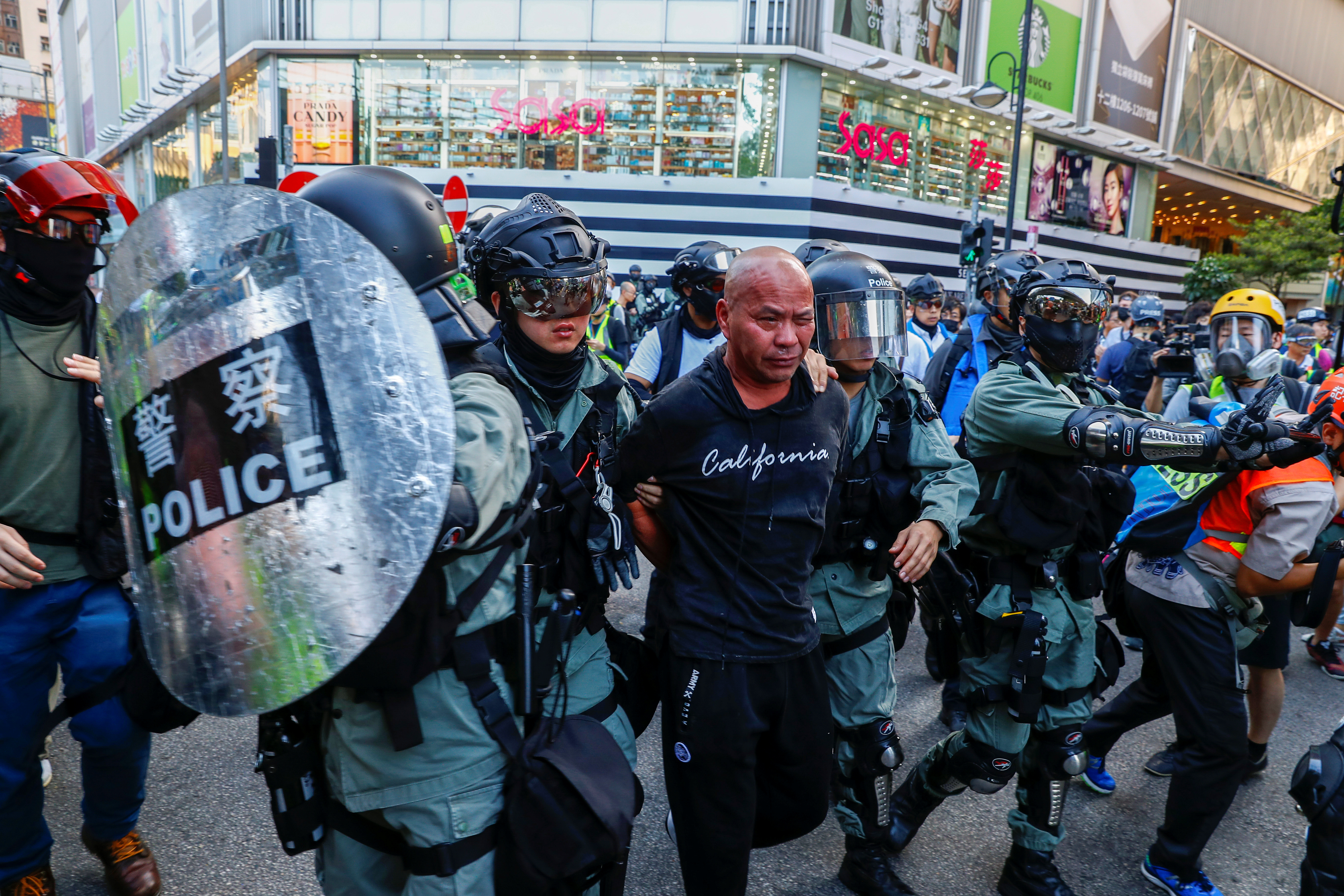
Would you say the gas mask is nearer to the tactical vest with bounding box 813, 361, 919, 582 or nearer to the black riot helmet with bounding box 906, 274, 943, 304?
the tactical vest with bounding box 813, 361, 919, 582

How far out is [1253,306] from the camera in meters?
3.48

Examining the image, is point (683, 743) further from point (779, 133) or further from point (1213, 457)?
point (779, 133)

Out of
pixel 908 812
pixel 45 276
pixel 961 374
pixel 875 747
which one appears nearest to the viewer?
pixel 45 276

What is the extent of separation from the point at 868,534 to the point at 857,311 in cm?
74

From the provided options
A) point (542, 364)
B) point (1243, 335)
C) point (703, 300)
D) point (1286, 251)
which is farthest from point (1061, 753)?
point (1286, 251)

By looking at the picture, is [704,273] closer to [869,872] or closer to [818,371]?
[818,371]

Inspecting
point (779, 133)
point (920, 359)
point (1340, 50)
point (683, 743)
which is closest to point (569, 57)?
point (779, 133)

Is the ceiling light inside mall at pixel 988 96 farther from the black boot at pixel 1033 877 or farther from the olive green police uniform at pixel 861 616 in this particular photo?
the black boot at pixel 1033 877

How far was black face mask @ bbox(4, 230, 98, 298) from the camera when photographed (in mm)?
2357

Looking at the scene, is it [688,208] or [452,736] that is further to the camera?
[688,208]

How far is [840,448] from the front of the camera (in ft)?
7.77

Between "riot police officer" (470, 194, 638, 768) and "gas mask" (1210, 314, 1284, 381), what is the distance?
7.91 feet

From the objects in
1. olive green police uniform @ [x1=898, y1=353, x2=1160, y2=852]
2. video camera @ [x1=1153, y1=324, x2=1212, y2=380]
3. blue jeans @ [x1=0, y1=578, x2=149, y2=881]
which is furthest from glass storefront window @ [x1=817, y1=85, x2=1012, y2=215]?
blue jeans @ [x1=0, y1=578, x2=149, y2=881]

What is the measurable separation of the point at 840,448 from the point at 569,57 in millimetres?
19293
